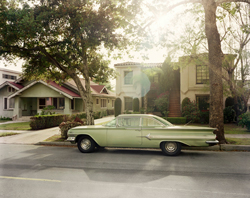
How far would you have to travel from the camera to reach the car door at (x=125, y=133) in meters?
8.74

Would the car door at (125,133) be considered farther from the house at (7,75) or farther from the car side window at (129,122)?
the house at (7,75)

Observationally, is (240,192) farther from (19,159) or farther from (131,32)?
(131,32)

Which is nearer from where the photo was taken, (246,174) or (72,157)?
(246,174)

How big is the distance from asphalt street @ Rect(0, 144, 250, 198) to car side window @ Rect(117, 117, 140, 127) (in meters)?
1.20

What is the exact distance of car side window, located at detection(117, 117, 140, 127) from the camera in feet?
29.1

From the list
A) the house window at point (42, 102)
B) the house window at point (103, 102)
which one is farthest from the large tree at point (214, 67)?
the house window at point (103, 102)

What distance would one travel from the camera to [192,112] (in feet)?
68.5

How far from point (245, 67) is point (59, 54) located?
14479mm

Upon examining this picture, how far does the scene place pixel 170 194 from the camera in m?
4.74

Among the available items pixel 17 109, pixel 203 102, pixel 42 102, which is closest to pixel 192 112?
pixel 203 102

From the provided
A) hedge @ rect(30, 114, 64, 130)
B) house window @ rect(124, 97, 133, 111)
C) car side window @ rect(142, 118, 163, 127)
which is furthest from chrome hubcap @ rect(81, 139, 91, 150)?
house window @ rect(124, 97, 133, 111)

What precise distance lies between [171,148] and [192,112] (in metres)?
13.1

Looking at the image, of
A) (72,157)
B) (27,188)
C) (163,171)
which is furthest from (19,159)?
(163,171)

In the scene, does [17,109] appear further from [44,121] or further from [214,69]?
[214,69]
